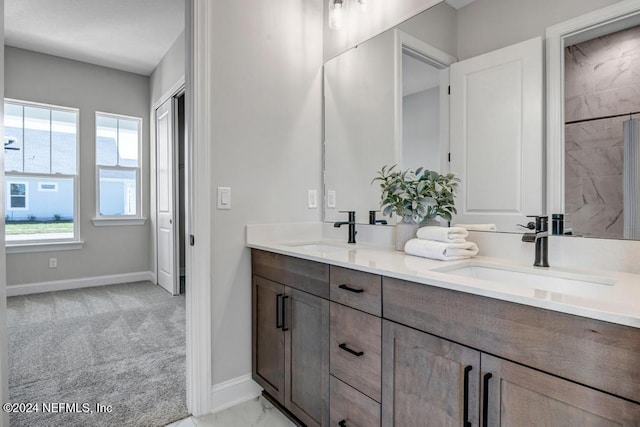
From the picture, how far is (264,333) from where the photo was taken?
187cm

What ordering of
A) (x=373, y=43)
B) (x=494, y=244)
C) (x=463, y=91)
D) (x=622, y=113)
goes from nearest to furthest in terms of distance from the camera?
(x=622, y=113), (x=494, y=244), (x=463, y=91), (x=373, y=43)

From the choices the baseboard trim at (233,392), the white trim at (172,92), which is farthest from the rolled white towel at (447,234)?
the white trim at (172,92)

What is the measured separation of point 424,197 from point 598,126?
675 mm

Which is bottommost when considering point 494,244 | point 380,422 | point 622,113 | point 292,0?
point 380,422

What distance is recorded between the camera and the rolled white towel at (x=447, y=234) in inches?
56.2

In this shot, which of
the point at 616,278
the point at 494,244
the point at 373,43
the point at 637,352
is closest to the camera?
the point at 637,352

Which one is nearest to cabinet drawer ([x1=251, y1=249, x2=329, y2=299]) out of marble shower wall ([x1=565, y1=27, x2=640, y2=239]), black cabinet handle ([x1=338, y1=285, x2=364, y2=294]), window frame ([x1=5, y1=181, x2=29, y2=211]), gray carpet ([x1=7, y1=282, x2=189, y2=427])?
black cabinet handle ([x1=338, y1=285, x2=364, y2=294])

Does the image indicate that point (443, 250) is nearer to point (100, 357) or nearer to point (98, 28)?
point (100, 357)

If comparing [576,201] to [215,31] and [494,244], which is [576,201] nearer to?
[494,244]

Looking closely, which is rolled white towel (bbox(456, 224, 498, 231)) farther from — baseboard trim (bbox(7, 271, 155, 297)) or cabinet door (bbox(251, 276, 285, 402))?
baseboard trim (bbox(7, 271, 155, 297))

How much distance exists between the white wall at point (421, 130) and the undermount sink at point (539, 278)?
54 centimetres

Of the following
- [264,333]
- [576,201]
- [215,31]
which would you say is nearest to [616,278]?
[576,201]

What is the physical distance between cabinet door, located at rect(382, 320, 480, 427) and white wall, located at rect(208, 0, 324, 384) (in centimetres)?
101

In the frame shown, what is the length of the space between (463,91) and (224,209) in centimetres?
130
